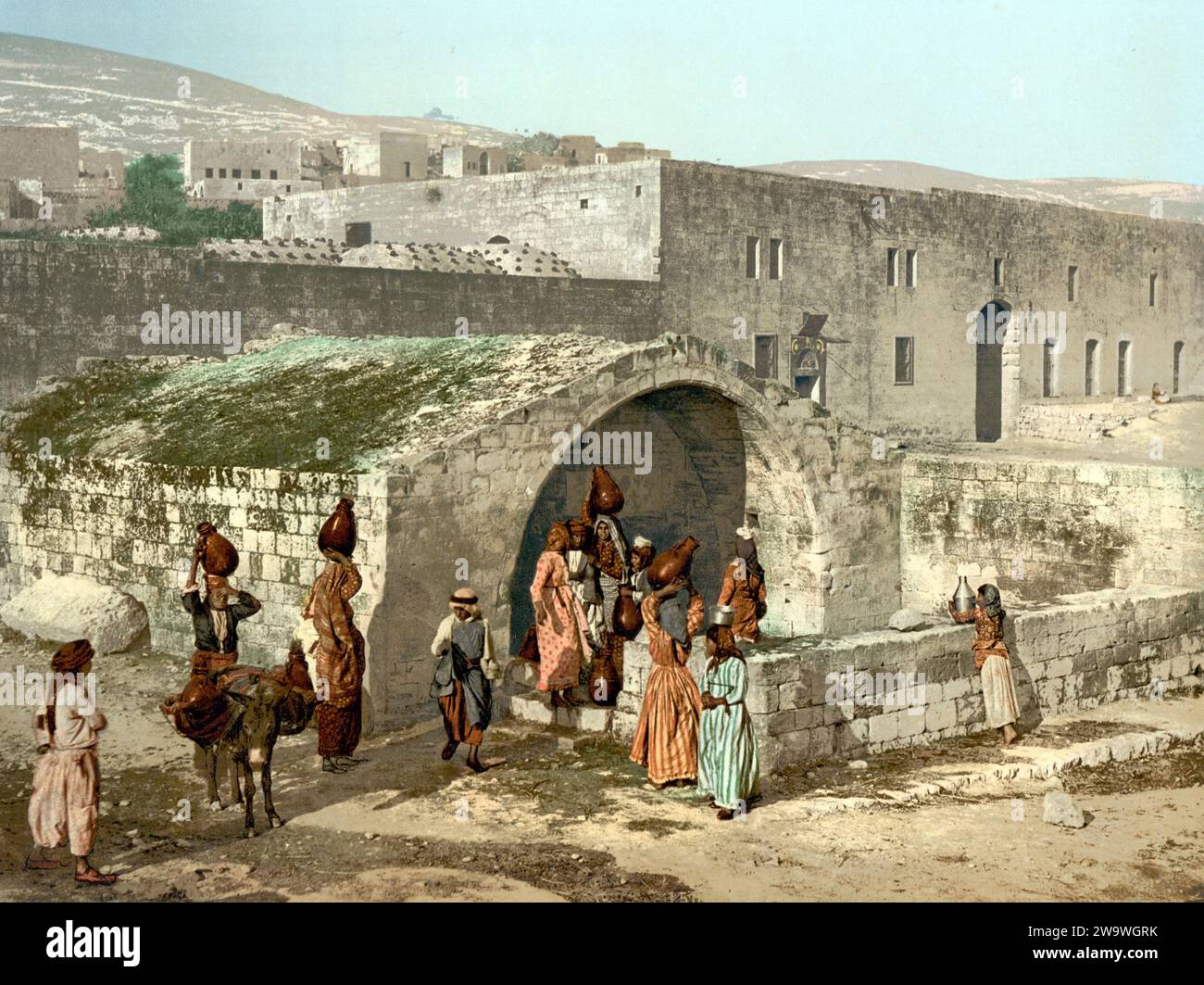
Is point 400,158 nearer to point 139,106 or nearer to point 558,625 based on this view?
point 558,625

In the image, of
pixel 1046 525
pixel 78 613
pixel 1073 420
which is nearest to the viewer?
pixel 78 613

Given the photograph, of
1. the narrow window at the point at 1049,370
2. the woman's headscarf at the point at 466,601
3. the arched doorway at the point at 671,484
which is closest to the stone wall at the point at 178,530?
the woman's headscarf at the point at 466,601

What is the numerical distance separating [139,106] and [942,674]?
442 feet

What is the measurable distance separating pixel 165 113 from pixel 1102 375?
10972 centimetres

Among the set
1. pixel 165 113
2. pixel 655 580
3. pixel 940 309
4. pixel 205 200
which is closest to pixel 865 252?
pixel 940 309

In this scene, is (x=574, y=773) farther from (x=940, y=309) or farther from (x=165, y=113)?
(x=165, y=113)

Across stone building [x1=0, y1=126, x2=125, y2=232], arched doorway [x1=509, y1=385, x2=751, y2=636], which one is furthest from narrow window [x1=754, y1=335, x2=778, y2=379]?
stone building [x1=0, y1=126, x2=125, y2=232]

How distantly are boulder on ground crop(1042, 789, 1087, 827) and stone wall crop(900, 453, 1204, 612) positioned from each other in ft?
22.9

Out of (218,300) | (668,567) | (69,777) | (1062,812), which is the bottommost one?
(1062,812)

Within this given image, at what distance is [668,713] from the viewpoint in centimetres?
927

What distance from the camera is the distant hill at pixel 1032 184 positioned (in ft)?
422

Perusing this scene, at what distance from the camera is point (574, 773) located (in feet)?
32.1

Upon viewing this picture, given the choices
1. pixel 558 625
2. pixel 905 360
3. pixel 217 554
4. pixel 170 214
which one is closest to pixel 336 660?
pixel 217 554

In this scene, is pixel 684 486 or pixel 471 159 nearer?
pixel 684 486
